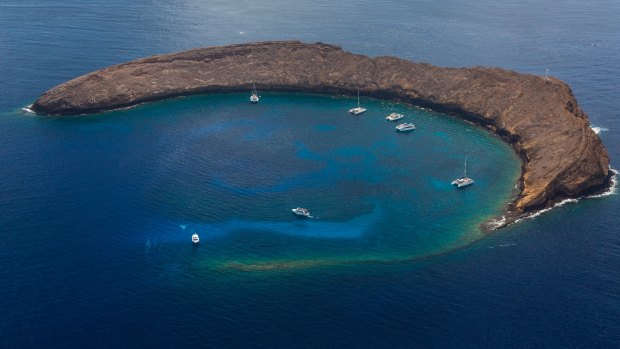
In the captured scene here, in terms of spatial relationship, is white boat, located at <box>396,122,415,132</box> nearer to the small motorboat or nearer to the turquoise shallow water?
the turquoise shallow water

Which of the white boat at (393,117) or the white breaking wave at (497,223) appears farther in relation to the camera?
the white boat at (393,117)

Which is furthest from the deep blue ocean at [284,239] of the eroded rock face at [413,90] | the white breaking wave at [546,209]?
the eroded rock face at [413,90]

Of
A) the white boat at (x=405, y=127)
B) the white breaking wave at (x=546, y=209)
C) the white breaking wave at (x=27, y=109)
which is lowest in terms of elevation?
the white breaking wave at (x=546, y=209)

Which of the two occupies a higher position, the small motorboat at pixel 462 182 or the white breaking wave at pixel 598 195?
the small motorboat at pixel 462 182

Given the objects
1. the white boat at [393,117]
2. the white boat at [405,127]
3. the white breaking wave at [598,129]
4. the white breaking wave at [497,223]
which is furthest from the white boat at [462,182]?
the white breaking wave at [598,129]

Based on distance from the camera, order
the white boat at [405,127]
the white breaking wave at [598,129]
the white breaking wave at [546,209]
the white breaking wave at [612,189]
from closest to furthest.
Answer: the white breaking wave at [546,209] → the white breaking wave at [612,189] → the white breaking wave at [598,129] → the white boat at [405,127]

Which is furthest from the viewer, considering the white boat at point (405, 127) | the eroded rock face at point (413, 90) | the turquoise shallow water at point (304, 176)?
the white boat at point (405, 127)

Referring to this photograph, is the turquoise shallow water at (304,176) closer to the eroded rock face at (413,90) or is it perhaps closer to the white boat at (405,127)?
the white boat at (405,127)

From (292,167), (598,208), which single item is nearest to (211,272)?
(292,167)
